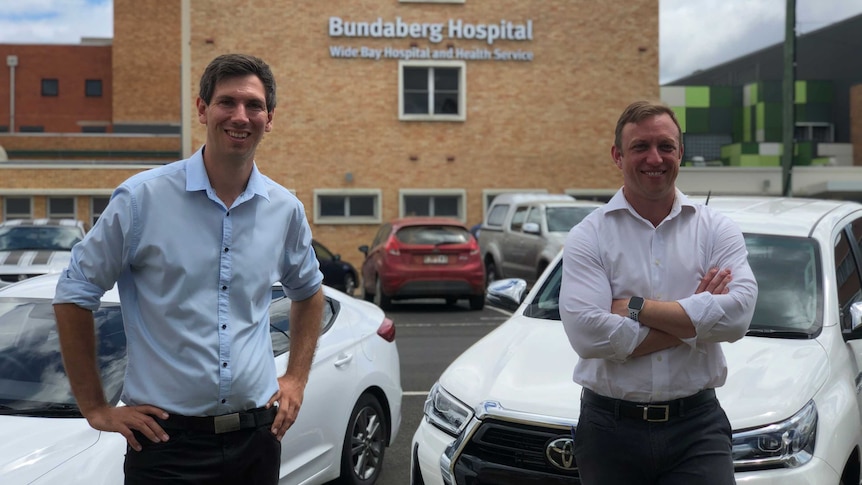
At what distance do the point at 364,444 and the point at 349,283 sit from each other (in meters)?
15.2

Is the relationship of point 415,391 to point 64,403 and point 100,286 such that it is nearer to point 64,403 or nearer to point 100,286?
point 64,403

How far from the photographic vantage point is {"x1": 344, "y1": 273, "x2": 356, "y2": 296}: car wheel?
68.0 ft

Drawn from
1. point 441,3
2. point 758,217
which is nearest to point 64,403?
point 758,217

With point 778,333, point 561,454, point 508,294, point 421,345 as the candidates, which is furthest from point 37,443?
point 421,345

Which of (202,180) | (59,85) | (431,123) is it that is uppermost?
(59,85)

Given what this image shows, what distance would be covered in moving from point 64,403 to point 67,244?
10624 mm

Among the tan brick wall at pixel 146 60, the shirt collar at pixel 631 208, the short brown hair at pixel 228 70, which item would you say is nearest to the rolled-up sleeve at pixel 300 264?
the short brown hair at pixel 228 70

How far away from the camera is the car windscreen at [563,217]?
17.0 metres

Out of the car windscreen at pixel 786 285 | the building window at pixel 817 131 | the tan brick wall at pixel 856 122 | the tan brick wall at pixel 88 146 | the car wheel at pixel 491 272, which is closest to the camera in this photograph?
Answer: the car windscreen at pixel 786 285

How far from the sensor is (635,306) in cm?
300

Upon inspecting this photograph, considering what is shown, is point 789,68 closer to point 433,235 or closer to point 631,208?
point 433,235

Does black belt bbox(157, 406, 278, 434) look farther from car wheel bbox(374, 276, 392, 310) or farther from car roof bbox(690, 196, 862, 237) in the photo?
car wheel bbox(374, 276, 392, 310)

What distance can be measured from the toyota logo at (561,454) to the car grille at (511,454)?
0.01 metres

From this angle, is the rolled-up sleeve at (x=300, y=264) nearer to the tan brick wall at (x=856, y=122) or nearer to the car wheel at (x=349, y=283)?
the car wheel at (x=349, y=283)
